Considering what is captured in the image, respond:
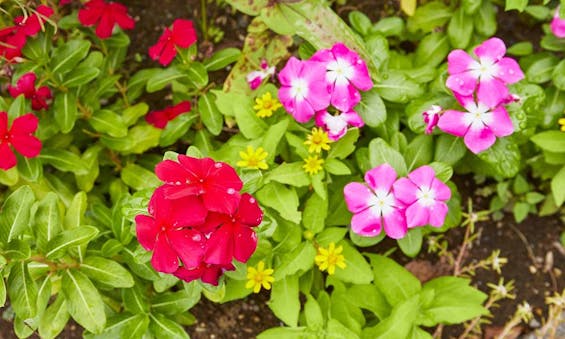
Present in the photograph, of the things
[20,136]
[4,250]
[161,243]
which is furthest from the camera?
[20,136]

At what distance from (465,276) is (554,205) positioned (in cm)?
47

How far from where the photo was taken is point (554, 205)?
277cm

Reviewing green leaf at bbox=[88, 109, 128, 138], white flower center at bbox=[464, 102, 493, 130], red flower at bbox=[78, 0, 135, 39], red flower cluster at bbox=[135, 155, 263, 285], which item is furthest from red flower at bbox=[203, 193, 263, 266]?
red flower at bbox=[78, 0, 135, 39]

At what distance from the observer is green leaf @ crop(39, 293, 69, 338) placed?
2.19m

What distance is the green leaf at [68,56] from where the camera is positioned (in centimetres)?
239

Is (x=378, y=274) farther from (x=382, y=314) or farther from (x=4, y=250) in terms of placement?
(x=4, y=250)

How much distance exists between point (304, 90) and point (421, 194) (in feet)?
1.71

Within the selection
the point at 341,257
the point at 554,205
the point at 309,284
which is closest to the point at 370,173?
the point at 341,257

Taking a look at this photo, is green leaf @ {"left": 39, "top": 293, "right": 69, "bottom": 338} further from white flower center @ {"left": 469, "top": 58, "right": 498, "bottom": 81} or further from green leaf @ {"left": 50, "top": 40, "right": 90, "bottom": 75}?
white flower center @ {"left": 469, "top": 58, "right": 498, "bottom": 81}

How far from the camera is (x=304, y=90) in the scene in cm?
223

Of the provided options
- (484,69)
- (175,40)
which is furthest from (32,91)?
(484,69)

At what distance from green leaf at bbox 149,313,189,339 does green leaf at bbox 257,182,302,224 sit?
53cm

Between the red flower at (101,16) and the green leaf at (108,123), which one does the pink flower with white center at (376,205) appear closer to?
the green leaf at (108,123)

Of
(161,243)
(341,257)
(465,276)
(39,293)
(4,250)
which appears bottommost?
(465,276)
